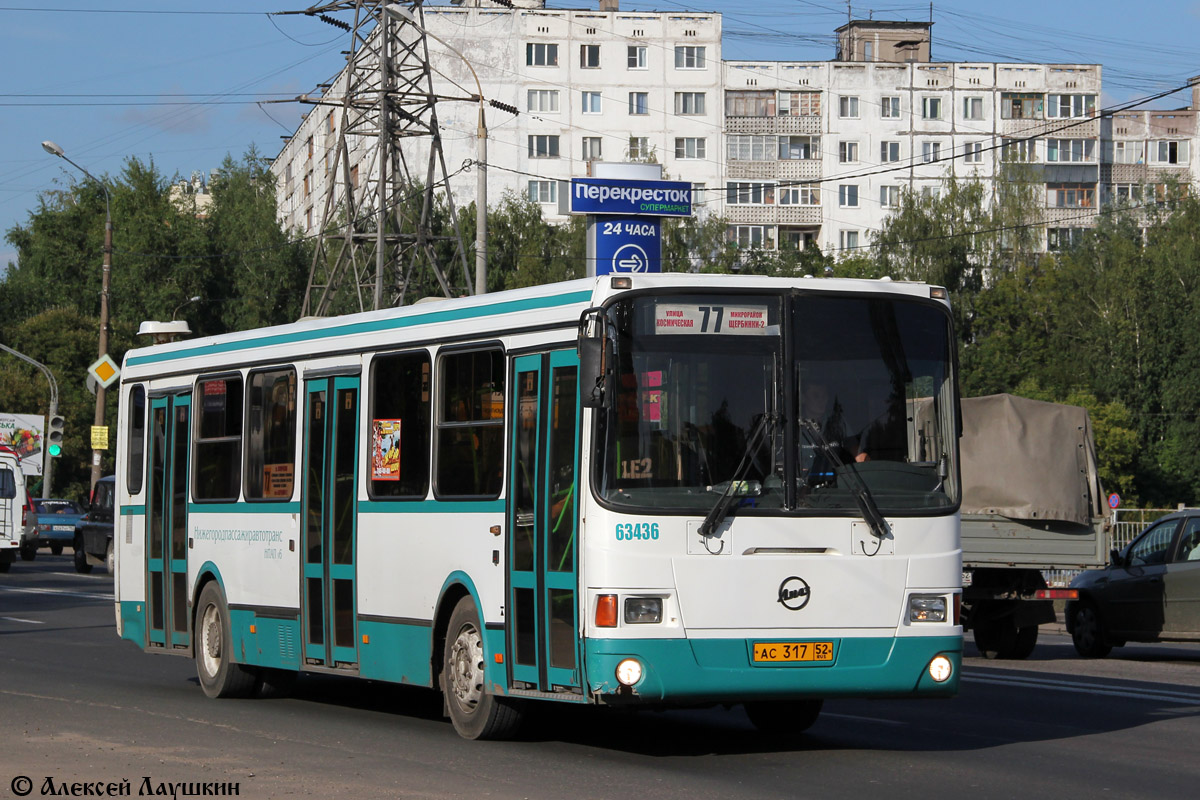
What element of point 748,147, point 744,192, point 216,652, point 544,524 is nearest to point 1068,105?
point 748,147

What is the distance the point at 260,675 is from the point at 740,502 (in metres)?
6.18

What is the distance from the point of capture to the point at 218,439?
14781mm

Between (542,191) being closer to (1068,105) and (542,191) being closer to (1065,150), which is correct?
(1065,150)

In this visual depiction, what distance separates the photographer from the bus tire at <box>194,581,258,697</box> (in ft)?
47.2

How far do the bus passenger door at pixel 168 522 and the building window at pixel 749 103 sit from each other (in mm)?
78013

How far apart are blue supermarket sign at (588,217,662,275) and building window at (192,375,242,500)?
32.6 feet

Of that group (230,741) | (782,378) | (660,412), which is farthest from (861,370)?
(230,741)

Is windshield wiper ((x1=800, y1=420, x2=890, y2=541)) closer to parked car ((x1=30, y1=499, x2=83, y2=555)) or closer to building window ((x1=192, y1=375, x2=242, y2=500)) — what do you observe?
building window ((x1=192, y1=375, x2=242, y2=500))

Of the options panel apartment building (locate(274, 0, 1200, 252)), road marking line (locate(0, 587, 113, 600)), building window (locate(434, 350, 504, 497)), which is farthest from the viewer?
panel apartment building (locate(274, 0, 1200, 252))

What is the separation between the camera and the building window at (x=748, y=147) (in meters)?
91.8

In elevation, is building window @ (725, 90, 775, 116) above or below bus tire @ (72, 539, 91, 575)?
above

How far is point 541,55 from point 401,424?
260ft

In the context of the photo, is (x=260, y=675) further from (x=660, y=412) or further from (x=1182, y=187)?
(x=1182, y=187)

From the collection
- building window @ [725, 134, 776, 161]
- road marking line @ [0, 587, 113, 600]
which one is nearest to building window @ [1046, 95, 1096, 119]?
building window @ [725, 134, 776, 161]
